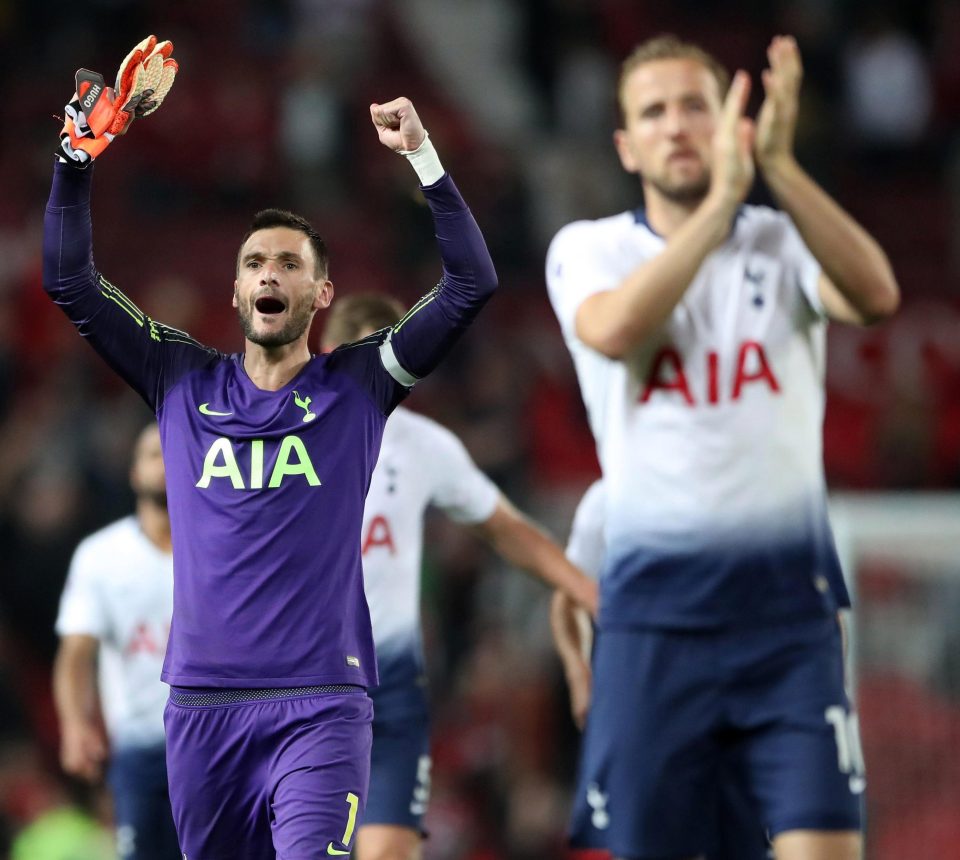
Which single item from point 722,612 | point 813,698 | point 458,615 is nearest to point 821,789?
point 813,698

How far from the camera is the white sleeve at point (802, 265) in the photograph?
4391mm

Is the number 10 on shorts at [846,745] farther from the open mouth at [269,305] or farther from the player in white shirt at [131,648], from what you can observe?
the player in white shirt at [131,648]

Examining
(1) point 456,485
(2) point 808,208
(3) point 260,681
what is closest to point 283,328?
(3) point 260,681

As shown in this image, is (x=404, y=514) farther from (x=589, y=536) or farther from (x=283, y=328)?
(x=283, y=328)

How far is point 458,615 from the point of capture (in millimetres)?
10695

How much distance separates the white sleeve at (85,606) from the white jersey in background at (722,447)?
3378 millimetres

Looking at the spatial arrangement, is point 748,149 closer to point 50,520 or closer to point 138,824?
point 138,824

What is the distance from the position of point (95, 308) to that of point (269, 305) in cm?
48

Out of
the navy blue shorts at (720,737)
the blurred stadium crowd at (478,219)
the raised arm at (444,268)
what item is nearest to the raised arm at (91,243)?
the raised arm at (444,268)

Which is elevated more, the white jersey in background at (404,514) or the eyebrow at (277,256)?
the eyebrow at (277,256)

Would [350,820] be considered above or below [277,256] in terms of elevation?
below

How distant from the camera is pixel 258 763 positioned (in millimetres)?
4449

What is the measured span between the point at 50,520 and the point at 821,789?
6.89 meters

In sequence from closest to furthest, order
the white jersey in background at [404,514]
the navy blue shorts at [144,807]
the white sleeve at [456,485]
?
the white jersey in background at [404,514] < the white sleeve at [456,485] < the navy blue shorts at [144,807]
